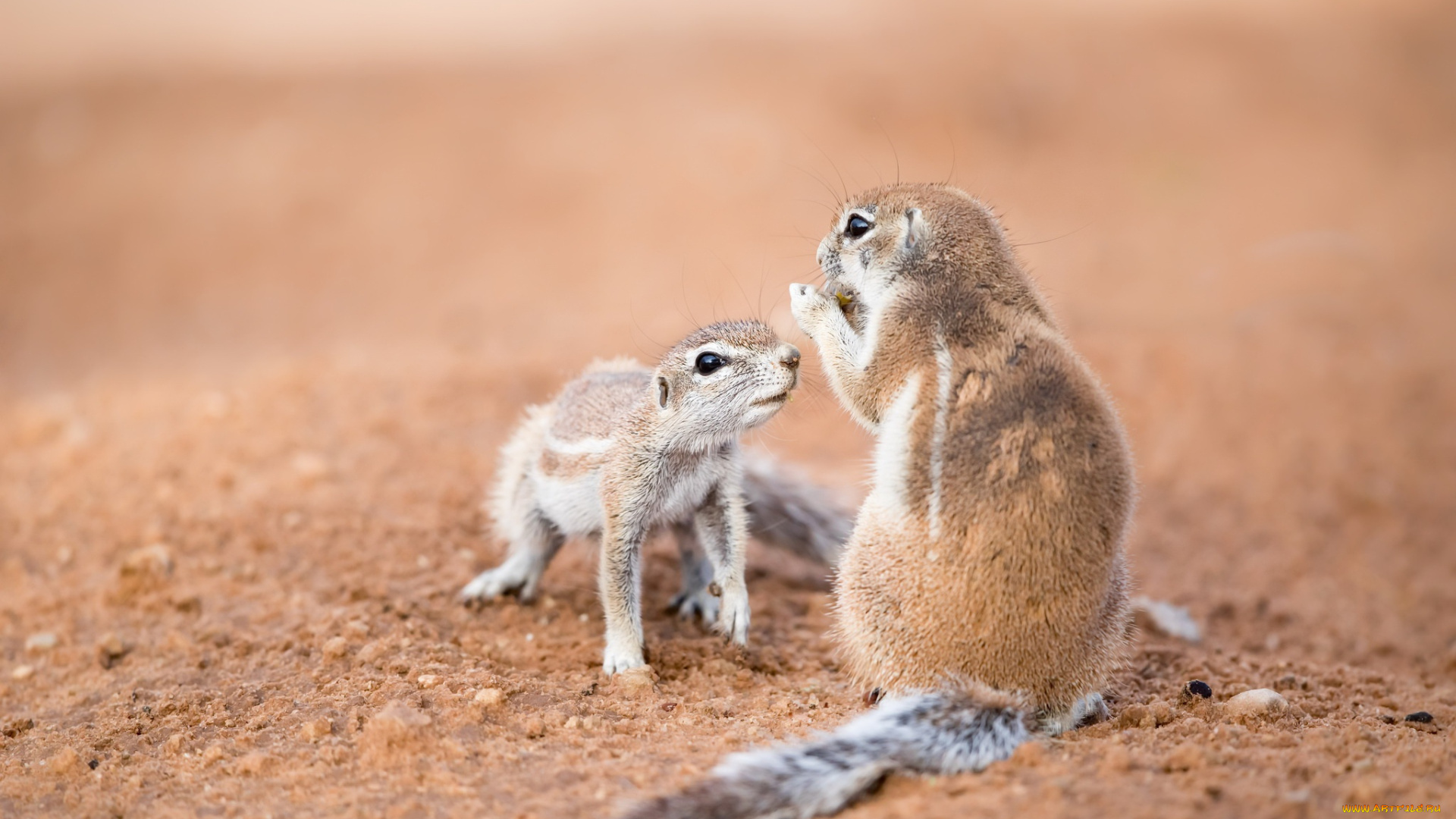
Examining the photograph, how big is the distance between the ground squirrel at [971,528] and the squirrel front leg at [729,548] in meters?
0.86

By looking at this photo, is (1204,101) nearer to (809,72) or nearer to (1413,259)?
(1413,259)

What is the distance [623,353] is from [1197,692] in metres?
6.45

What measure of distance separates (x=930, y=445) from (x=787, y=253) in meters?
8.67

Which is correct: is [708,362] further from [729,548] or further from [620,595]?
[620,595]

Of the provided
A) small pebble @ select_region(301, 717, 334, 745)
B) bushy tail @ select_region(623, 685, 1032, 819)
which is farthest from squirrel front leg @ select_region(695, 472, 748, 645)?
small pebble @ select_region(301, 717, 334, 745)

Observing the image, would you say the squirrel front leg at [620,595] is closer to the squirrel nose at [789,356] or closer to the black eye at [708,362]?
the black eye at [708,362]

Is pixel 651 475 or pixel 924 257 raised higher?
pixel 924 257

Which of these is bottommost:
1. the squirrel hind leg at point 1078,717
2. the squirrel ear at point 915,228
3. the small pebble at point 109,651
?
the squirrel hind leg at point 1078,717

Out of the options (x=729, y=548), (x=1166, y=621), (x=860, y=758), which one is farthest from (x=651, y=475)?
(x=1166, y=621)

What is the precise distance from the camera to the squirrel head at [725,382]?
519cm

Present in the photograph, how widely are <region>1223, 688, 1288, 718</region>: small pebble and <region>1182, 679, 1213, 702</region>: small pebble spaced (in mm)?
185

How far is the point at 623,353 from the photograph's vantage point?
10.4 m

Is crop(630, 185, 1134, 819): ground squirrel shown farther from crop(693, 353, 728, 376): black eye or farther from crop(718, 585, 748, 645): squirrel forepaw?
crop(718, 585, 748, 645): squirrel forepaw

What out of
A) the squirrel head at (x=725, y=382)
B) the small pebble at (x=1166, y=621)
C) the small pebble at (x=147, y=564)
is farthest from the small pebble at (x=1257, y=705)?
the small pebble at (x=147, y=564)
